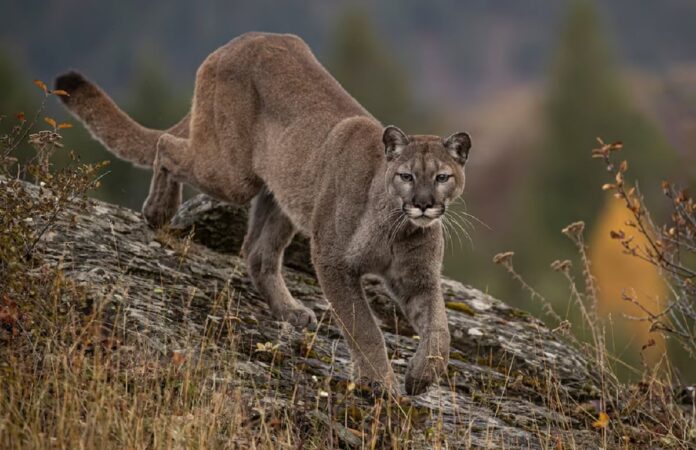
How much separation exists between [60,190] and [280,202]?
2112 millimetres

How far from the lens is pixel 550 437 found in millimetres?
5934

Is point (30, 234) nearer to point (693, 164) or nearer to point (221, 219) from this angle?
point (221, 219)

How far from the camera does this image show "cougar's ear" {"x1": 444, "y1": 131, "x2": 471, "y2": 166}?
6820 mm

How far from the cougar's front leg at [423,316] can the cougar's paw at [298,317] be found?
0.80 m

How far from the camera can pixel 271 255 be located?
7.84 m

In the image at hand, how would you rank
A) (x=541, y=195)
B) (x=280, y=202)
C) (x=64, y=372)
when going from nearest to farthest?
(x=64, y=372), (x=280, y=202), (x=541, y=195)

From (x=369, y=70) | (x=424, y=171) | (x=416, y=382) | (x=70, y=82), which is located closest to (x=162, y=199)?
(x=70, y=82)

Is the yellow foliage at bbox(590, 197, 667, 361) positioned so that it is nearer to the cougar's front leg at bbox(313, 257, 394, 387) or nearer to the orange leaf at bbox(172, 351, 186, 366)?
the cougar's front leg at bbox(313, 257, 394, 387)

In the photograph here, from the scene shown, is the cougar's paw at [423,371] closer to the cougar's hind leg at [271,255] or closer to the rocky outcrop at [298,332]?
the rocky outcrop at [298,332]

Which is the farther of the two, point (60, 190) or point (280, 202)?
point (280, 202)

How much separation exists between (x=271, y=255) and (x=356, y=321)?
4.52ft

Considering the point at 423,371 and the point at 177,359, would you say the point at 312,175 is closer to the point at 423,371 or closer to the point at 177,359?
the point at 423,371

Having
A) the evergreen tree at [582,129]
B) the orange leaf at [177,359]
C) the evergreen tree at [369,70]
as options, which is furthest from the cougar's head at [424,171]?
the evergreen tree at [369,70]

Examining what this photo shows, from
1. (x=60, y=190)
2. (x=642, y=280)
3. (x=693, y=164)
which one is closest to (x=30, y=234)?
(x=60, y=190)
